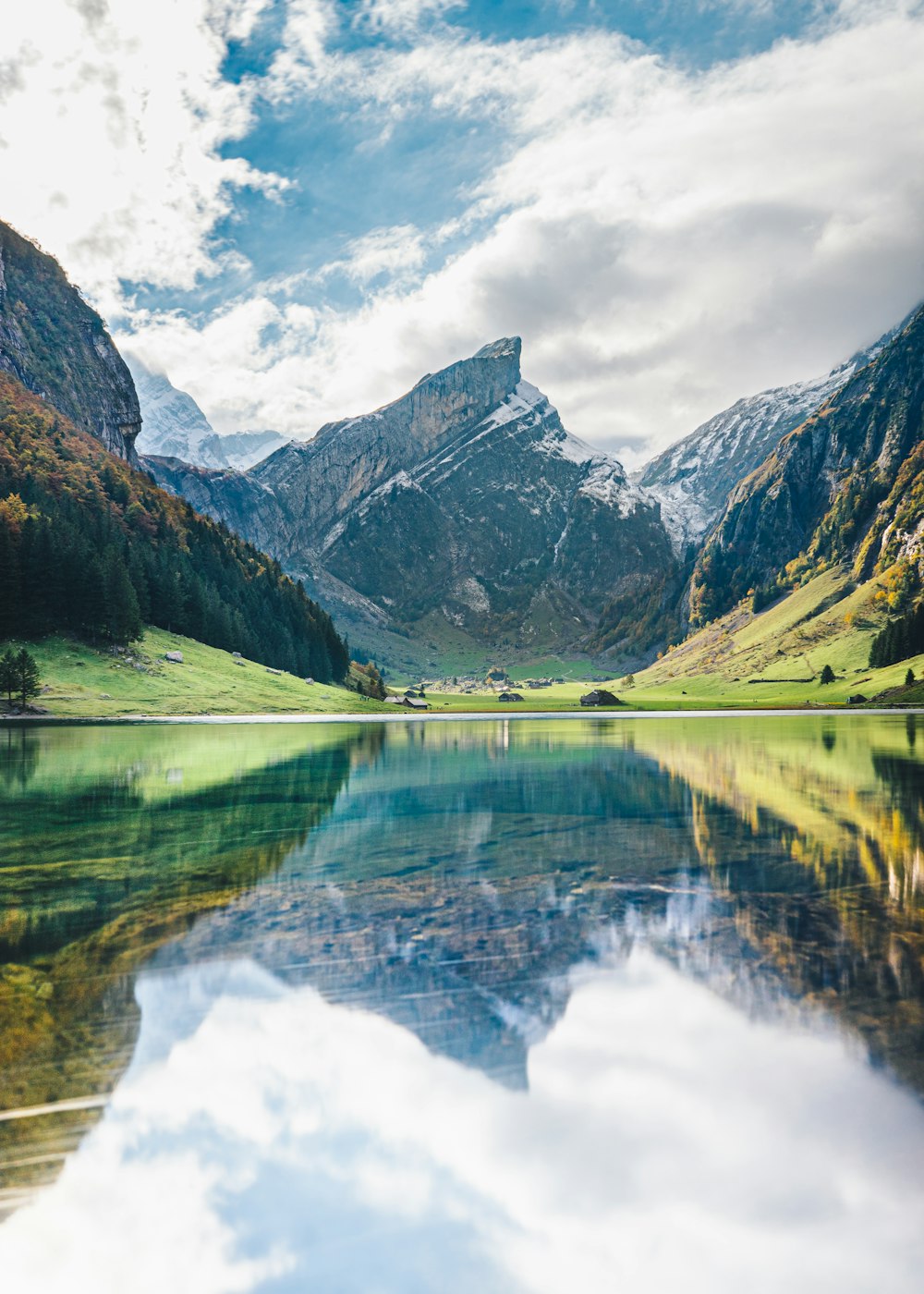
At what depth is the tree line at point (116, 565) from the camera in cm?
10394

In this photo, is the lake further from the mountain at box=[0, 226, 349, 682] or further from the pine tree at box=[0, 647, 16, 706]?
the mountain at box=[0, 226, 349, 682]

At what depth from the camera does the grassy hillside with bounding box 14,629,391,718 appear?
8888 cm

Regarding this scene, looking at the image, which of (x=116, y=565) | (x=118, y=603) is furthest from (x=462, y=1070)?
(x=116, y=565)

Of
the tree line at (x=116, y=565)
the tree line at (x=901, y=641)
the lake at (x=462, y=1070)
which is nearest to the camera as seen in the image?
the lake at (x=462, y=1070)

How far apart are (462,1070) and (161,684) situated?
10003cm

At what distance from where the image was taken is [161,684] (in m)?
99.7

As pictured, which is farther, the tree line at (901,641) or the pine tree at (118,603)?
the tree line at (901,641)

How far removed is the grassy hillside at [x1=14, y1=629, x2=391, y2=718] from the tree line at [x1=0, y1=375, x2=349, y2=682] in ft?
17.3

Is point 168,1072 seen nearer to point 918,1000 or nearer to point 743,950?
point 743,950

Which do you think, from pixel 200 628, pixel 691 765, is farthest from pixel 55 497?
pixel 691 765

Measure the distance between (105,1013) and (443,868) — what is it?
365 inches

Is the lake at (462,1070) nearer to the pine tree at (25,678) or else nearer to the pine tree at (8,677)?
the pine tree at (25,678)

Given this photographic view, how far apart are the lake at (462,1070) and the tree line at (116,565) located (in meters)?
96.6

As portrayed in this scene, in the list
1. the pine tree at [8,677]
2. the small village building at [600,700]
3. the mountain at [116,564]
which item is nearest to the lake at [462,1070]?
Result: the pine tree at [8,677]
